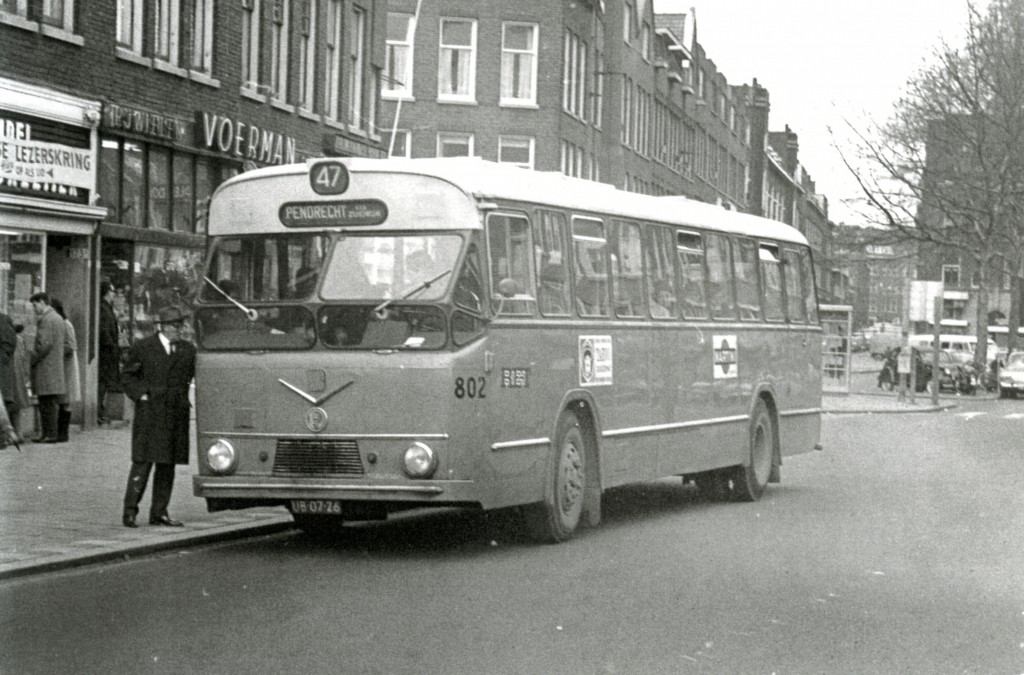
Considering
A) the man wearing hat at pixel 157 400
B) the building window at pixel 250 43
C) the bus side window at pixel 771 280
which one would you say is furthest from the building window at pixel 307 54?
the man wearing hat at pixel 157 400

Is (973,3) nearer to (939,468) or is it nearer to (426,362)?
(939,468)

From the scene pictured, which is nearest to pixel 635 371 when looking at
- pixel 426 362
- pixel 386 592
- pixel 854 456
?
pixel 426 362

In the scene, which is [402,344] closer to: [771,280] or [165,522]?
[165,522]

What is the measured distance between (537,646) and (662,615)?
1.27 meters

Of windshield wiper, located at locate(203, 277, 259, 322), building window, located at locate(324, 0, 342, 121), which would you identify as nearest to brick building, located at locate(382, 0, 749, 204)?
building window, located at locate(324, 0, 342, 121)

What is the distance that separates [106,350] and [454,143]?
102 feet

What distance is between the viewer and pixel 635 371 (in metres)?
15.6

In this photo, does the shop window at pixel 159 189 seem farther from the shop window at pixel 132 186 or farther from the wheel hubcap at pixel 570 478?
the wheel hubcap at pixel 570 478

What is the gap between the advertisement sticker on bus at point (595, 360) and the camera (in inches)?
568

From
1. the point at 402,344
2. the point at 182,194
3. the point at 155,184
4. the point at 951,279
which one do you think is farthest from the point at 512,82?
the point at 951,279

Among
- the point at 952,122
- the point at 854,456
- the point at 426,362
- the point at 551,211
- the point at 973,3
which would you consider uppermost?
the point at 973,3

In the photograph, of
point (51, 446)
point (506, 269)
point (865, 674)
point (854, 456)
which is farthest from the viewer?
point (854, 456)

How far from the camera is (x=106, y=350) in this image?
2417 centimetres

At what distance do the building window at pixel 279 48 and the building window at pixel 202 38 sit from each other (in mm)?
2482
